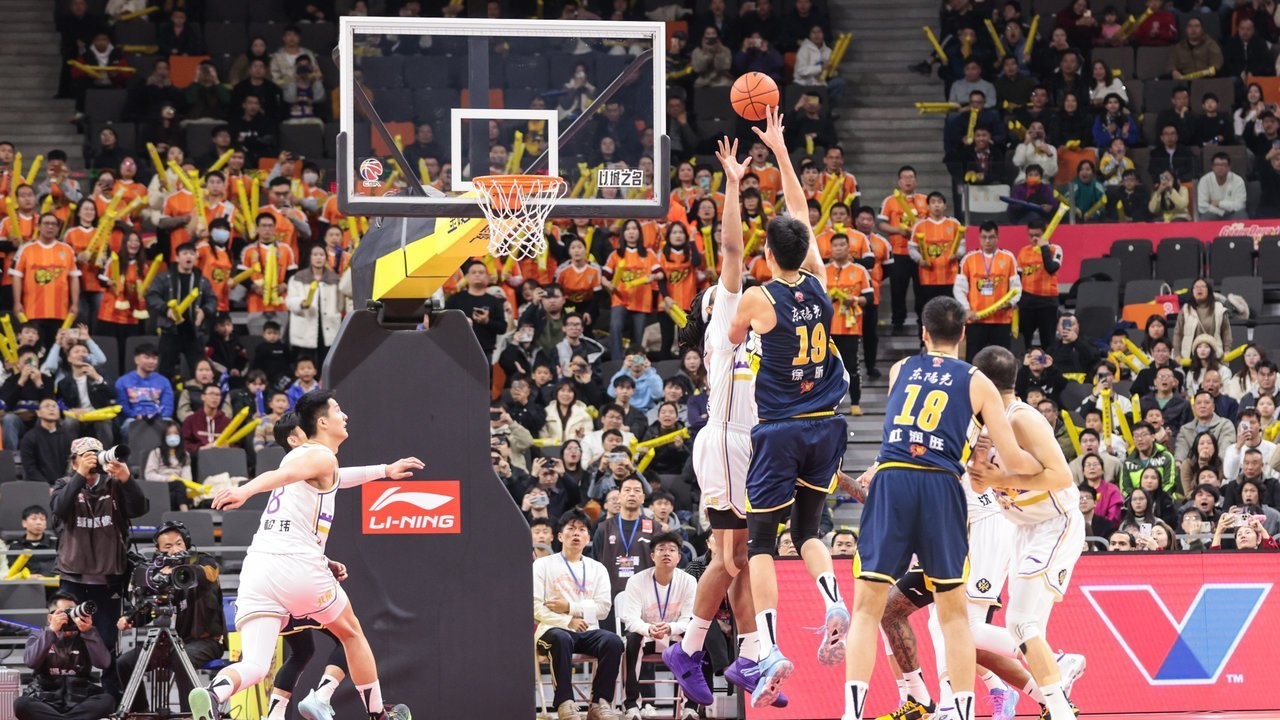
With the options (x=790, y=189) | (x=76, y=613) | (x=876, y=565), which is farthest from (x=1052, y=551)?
(x=76, y=613)

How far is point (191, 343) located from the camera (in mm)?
17875

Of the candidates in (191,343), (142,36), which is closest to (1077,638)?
(191,343)

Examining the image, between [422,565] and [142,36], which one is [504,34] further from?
[142,36]

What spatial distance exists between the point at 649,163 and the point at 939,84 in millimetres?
14689

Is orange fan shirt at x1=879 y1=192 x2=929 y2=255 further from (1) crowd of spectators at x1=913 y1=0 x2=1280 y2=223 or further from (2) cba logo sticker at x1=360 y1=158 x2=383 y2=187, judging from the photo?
(2) cba logo sticker at x1=360 y1=158 x2=383 y2=187

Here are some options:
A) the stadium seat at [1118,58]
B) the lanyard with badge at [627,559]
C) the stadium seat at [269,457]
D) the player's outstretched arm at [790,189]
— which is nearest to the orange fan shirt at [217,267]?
the stadium seat at [269,457]

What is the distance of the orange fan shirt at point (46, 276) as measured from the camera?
17781 mm

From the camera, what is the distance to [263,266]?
18.5m

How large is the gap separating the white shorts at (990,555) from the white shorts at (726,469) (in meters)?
1.94

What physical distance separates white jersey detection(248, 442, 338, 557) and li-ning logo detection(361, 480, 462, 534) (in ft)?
2.67

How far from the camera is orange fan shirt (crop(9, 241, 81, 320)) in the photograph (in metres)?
17.8

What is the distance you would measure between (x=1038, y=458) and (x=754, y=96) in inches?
99.1

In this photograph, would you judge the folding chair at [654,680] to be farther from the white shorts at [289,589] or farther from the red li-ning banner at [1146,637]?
the white shorts at [289,589]

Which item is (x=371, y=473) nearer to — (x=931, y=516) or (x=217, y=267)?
(x=931, y=516)
